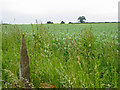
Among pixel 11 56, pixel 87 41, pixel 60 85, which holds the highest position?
pixel 87 41

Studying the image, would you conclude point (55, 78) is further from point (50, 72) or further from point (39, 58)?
point (39, 58)

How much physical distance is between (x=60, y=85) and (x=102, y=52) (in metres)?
2.15

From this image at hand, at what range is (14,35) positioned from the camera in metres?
5.99

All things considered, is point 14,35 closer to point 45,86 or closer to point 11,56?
point 11,56

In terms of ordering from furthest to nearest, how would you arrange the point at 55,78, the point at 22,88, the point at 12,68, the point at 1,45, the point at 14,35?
the point at 14,35 < the point at 1,45 < the point at 12,68 < the point at 55,78 < the point at 22,88

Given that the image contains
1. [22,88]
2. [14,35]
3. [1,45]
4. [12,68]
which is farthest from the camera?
[14,35]

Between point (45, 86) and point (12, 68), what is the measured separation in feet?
4.47

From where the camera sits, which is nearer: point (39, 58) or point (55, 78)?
point (55, 78)

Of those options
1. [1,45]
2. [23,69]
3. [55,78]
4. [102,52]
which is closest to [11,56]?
[1,45]

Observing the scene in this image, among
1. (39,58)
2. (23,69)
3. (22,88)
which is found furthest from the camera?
(39,58)

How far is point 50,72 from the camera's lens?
2969mm

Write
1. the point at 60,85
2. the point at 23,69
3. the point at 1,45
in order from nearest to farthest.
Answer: the point at 23,69, the point at 60,85, the point at 1,45

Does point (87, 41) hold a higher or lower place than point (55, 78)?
higher

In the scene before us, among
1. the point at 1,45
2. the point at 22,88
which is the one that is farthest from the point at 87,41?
the point at 1,45
